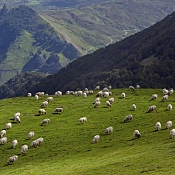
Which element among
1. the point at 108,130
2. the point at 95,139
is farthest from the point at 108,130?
the point at 95,139

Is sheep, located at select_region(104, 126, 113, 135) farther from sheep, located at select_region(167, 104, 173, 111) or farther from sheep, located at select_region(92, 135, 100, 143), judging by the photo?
sheep, located at select_region(167, 104, 173, 111)

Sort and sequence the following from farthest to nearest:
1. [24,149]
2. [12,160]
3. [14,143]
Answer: [14,143] → [24,149] → [12,160]

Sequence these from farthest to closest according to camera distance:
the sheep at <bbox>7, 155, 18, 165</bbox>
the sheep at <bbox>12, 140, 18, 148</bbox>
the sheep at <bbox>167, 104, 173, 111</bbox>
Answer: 1. the sheep at <bbox>167, 104, 173, 111</bbox>
2. the sheep at <bbox>12, 140, 18, 148</bbox>
3. the sheep at <bbox>7, 155, 18, 165</bbox>

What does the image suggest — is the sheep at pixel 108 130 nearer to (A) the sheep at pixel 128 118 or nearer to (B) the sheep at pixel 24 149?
(A) the sheep at pixel 128 118

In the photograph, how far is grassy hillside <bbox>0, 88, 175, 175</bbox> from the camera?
48062 mm

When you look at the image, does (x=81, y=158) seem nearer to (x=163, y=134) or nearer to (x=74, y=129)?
(x=163, y=134)

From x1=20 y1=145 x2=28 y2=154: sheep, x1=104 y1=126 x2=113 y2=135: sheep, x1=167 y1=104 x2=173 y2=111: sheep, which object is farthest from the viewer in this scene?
x1=167 y1=104 x2=173 y2=111: sheep

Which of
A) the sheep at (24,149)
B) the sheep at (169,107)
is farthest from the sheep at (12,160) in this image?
the sheep at (169,107)

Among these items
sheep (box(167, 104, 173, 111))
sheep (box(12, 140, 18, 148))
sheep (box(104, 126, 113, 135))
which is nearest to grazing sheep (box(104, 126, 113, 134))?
sheep (box(104, 126, 113, 135))

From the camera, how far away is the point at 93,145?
66.1 metres

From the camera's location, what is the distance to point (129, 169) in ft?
146

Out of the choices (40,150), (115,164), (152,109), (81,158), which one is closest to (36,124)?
(40,150)

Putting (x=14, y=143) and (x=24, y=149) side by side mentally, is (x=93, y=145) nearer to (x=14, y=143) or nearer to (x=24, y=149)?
(x=24, y=149)

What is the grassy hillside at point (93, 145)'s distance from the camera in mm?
48062
